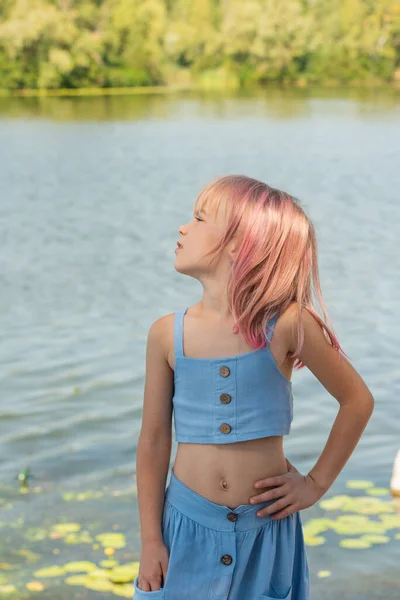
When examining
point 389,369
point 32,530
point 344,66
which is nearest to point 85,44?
point 344,66

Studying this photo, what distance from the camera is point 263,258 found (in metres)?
1.47

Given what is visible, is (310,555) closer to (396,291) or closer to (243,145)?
(396,291)

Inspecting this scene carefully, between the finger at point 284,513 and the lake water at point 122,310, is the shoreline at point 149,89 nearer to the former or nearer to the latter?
the lake water at point 122,310

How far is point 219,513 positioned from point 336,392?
0.25 m

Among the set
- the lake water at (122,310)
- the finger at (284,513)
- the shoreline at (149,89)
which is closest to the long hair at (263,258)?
the finger at (284,513)

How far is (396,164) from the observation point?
523 inches

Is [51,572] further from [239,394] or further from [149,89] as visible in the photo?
[149,89]

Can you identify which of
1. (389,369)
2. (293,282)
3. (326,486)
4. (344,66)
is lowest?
(344,66)

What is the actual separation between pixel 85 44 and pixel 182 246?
21901mm

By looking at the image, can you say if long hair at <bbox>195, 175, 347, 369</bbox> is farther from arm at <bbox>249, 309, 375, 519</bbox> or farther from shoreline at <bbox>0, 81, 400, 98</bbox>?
shoreline at <bbox>0, 81, 400, 98</bbox>

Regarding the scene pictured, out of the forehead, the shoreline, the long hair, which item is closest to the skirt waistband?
the long hair

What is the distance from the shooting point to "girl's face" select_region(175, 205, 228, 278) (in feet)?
4.91

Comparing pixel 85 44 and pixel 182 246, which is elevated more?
pixel 182 246

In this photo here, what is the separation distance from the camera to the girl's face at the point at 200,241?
4.91 feet
